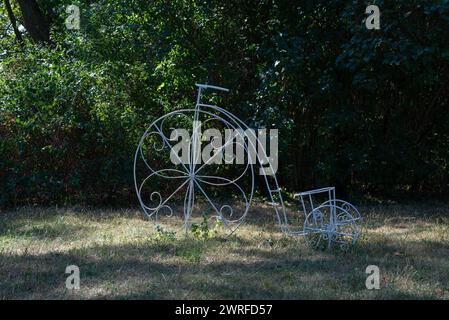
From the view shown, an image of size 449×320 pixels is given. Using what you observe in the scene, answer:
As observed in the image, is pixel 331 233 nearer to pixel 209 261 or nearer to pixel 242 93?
pixel 209 261

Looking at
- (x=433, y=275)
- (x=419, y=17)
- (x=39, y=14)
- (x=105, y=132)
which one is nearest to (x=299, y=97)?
(x=419, y=17)

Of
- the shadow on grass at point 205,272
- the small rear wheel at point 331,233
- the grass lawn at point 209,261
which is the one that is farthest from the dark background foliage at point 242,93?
the shadow on grass at point 205,272

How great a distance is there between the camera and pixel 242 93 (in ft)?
34.7

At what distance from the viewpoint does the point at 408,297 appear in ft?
17.5

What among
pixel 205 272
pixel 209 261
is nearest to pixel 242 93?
pixel 209 261

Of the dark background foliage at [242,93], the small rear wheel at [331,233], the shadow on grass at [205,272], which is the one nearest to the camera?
the shadow on grass at [205,272]

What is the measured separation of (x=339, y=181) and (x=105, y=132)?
12.9ft

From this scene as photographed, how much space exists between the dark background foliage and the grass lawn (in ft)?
4.22

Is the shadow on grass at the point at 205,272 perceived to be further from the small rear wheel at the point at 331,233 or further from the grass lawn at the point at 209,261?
the small rear wheel at the point at 331,233

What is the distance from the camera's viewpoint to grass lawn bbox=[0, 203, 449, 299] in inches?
217

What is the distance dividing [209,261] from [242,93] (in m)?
4.67

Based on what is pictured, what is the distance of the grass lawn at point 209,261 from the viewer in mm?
5500

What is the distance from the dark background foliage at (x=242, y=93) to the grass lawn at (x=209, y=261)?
129cm

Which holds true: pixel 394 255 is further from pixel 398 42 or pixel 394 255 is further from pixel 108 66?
pixel 108 66
